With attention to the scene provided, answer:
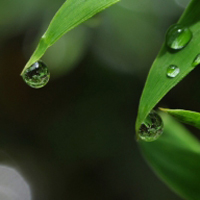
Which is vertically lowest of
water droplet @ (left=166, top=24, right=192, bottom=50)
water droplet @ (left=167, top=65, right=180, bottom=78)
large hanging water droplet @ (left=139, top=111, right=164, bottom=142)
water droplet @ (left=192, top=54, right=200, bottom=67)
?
large hanging water droplet @ (left=139, top=111, right=164, bottom=142)

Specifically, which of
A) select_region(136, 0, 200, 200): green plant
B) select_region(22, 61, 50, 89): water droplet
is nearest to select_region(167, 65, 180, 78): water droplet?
select_region(136, 0, 200, 200): green plant

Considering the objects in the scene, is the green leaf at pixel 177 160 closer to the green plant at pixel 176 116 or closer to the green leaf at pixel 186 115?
the green plant at pixel 176 116

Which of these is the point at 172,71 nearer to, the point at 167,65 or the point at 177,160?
the point at 167,65

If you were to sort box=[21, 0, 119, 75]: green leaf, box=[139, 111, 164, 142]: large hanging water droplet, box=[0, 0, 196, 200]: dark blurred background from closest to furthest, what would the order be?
box=[21, 0, 119, 75]: green leaf
box=[139, 111, 164, 142]: large hanging water droplet
box=[0, 0, 196, 200]: dark blurred background

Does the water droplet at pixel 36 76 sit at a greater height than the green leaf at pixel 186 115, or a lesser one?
lesser

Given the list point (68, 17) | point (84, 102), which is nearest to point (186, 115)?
point (68, 17)

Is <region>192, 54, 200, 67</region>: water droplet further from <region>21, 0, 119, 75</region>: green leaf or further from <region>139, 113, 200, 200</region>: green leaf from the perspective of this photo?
<region>139, 113, 200, 200</region>: green leaf

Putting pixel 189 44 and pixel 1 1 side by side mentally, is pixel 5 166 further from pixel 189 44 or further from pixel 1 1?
pixel 189 44

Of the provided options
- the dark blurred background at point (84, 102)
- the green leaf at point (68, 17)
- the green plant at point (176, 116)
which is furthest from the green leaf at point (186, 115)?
the dark blurred background at point (84, 102)
